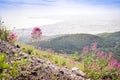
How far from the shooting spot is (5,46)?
37.5 feet

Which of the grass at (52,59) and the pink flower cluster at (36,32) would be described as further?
the pink flower cluster at (36,32)

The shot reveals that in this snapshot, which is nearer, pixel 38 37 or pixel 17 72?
pixel 17 72

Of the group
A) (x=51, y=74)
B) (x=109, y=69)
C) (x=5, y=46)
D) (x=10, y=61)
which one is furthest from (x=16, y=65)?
(x=109, y=69)

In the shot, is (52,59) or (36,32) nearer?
(52,59)

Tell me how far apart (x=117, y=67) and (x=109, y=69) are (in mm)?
628

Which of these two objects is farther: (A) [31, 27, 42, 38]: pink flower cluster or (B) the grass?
(A) [31, 27, 42, 38]: pink flower cluster

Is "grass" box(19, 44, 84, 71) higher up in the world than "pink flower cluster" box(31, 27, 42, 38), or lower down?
lower down

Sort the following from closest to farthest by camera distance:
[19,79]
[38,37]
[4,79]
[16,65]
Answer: [4,79], [19,79], [16,65], [38,37]

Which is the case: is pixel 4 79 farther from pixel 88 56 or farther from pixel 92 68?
pixel 88 56

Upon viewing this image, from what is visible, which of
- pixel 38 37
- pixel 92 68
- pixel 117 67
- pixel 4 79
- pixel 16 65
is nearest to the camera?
pixel 4 79

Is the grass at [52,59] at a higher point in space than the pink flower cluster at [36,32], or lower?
lower

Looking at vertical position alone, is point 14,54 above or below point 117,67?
above

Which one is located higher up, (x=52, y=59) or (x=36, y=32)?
(x=36, y=32)

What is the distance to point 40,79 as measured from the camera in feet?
29.3
